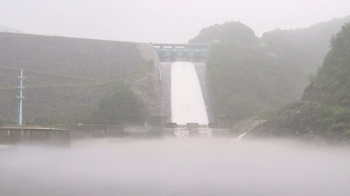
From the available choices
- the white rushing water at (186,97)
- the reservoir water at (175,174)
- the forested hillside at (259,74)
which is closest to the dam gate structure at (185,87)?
the white rushing water at (186,97)

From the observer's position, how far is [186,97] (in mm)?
60719

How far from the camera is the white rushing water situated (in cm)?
5350

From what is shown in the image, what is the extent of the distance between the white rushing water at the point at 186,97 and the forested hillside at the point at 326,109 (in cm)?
1697

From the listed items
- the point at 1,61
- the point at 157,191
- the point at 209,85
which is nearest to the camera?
the point at 157,191

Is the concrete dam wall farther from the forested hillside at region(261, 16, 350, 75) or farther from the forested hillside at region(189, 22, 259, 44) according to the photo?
the forested hillside at region(189, 22, 259, 44)

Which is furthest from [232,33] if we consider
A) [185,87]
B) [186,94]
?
[186,94]

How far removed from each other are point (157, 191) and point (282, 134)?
18632mm

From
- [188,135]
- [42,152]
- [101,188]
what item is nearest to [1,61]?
[188,135]

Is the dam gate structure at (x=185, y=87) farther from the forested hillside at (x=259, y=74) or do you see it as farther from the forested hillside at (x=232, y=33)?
the forested hillside at (x=232, y=33)

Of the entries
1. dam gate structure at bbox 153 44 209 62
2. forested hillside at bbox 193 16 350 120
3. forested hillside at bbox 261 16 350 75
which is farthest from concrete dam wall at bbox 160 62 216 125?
forested hillside at bbox 261 16 350 75

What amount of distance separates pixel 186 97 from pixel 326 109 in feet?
110

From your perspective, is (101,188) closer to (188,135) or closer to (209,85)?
(188,135)

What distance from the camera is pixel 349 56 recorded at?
31766 mm

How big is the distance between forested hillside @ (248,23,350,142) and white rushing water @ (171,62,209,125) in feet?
55.7
